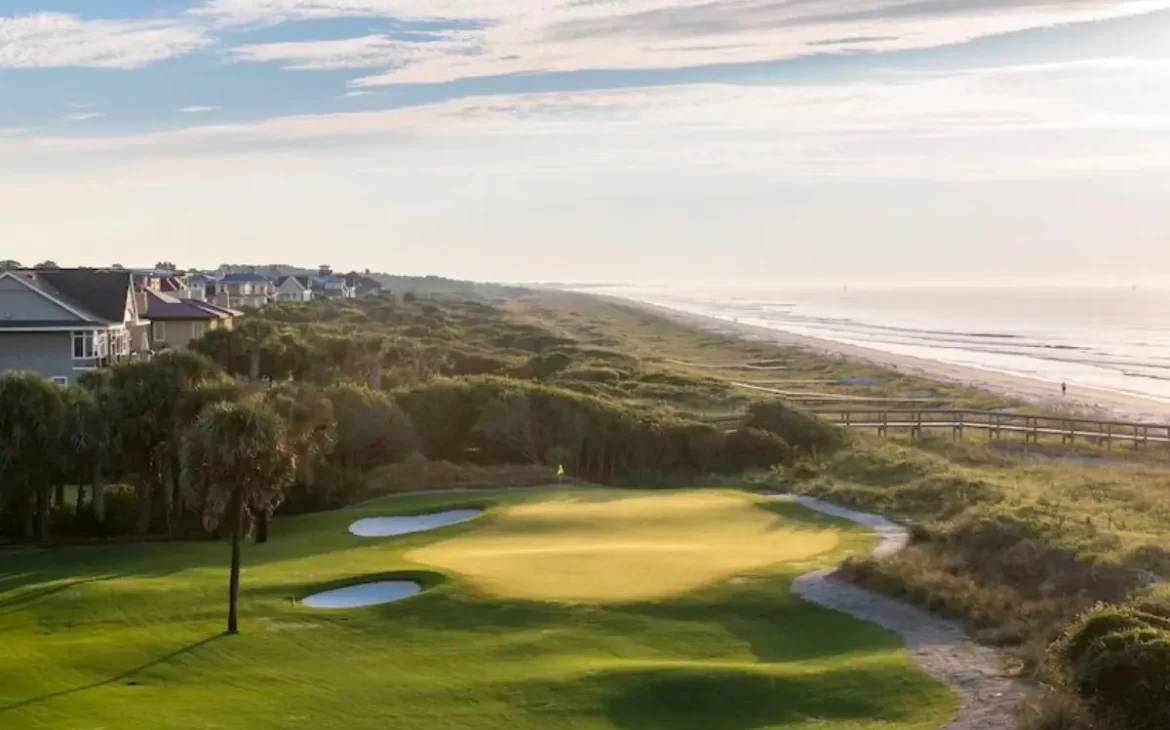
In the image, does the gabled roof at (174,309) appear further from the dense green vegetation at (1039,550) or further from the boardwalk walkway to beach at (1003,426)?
the dense green vegetation at (1039,550)

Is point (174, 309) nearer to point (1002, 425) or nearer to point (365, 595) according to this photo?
point (1002, 425)

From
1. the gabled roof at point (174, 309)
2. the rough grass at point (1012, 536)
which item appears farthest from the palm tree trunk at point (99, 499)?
the gabled roof at point (174, 309)

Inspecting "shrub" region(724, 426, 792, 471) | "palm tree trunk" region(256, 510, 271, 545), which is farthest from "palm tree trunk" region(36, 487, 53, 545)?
"shrub" region(724, 426, 792, 471)

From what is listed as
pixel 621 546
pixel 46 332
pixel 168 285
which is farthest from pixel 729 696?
pixel 168 285

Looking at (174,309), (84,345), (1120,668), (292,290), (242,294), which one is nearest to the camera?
(1120,668)

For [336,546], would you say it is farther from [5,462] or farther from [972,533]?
[972,533]
